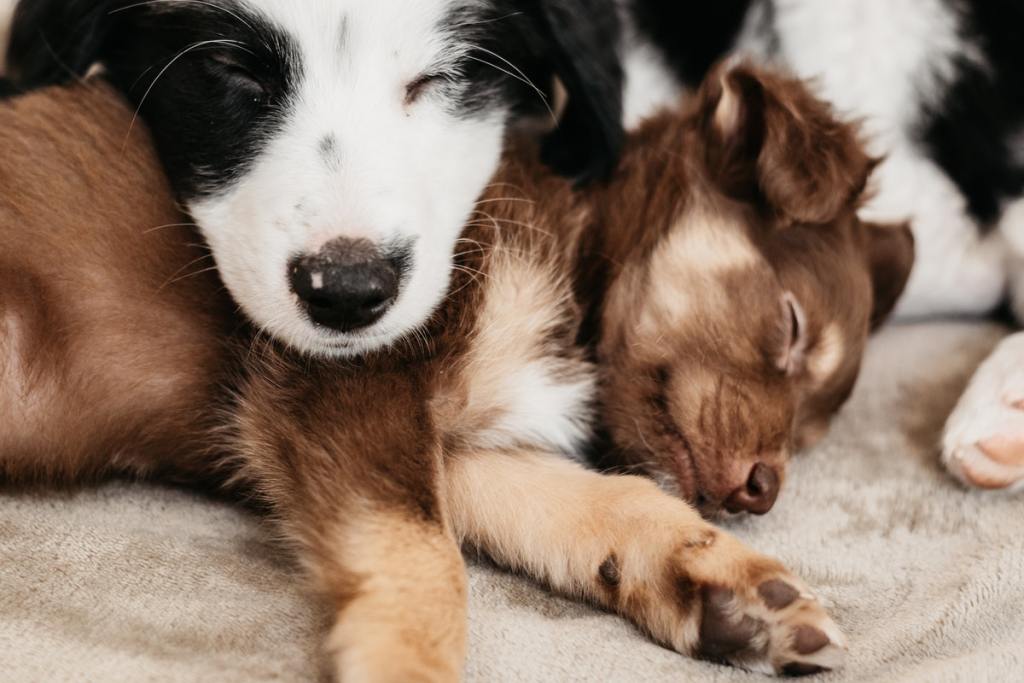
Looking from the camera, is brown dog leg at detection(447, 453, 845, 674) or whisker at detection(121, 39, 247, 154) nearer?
brown dog leg at detection(447, 453, 845, 674)

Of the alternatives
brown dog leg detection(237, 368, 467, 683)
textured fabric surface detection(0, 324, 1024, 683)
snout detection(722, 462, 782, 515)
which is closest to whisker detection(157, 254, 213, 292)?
brown dog leg detection(237, 368, 467, 683)

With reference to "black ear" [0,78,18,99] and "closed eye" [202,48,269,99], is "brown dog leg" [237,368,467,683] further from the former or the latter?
"black ear" [0,78,18,99]

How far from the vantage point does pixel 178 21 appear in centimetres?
148

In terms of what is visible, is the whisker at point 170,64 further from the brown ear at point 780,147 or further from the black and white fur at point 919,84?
the black and white fur at point 919,84

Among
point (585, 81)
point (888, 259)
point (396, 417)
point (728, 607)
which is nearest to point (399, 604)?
point (396, 417)

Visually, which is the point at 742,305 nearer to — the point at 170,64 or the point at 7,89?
the point at 170,64

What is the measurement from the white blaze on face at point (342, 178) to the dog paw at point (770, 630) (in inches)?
21.2

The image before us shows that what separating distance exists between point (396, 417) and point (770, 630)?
53 cm

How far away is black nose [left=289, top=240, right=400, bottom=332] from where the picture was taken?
4.31ft

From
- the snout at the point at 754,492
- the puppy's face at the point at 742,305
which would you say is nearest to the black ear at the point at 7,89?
the puppy's face at the point at 742,305

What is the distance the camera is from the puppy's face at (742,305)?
1.62 m

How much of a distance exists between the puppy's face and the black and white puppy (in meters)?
0.31

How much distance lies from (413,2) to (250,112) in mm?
273

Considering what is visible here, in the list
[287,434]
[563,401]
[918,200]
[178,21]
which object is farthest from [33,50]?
[918,200]
